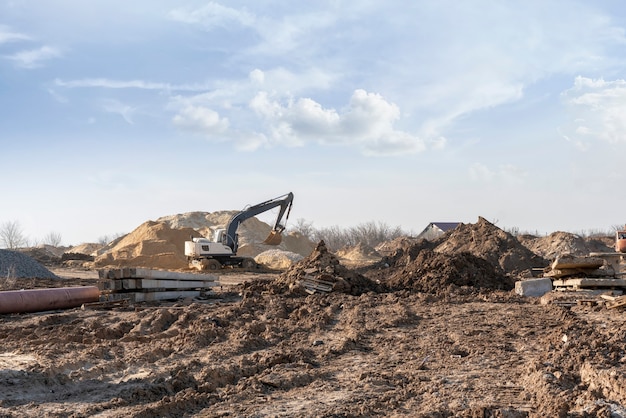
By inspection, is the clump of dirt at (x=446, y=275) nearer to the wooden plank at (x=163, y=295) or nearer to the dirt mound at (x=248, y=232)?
the wooden plank at (x=163, y=295)

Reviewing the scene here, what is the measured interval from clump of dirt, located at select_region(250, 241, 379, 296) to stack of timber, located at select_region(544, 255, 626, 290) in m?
4.56

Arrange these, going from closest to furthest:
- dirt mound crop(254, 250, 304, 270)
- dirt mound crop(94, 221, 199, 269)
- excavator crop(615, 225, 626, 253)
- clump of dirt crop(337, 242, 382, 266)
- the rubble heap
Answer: the rubble heap
excavator crop(615, 225, 626, 253)
dirt mound crop(94, 221, 199, 269)
dirt mound crop(254, 250, 304, 270)
clump of dirt crop(337, 242, 382, 266)

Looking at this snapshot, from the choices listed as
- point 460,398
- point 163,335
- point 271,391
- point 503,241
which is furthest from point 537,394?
point 503,241

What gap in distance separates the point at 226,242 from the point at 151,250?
39.2ft

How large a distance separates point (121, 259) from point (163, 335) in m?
27.3

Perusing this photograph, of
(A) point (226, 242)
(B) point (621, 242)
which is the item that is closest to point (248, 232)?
(A) point (226, 242)

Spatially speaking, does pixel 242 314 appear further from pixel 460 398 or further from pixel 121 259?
pixel 121 259

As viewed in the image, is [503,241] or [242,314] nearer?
[242,314]

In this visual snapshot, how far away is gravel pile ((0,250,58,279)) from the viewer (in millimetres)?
23984

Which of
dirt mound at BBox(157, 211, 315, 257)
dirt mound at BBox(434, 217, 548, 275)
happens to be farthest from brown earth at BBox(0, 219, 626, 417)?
dirt mound at BBox(157, 211, 315, 257)

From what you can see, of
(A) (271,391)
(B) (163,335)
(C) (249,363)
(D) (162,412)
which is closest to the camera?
(D) (162,412)

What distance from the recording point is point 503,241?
26.6 metres

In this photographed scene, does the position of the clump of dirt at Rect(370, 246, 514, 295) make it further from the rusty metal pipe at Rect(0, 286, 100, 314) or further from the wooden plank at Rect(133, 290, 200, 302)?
the rusty metal pipe at Rect(0, 286, 100, 314)

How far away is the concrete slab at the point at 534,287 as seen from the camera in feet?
49.7
